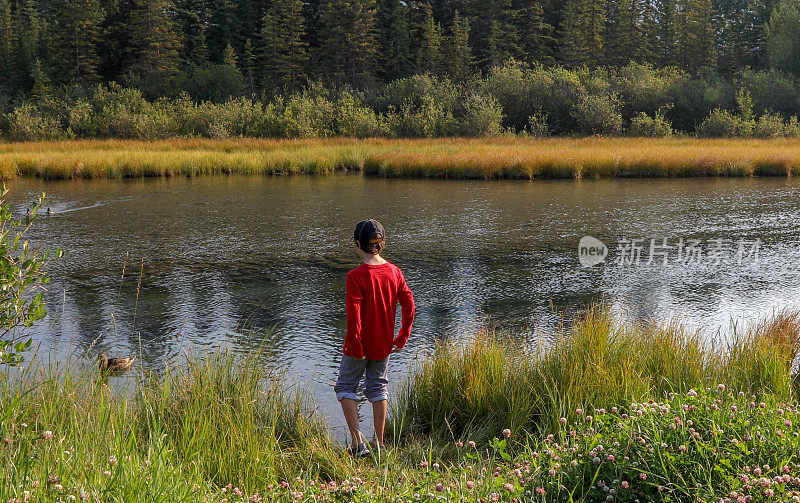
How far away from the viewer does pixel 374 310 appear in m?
4.52

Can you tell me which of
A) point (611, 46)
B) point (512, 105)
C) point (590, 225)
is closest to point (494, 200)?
point (590, 225)

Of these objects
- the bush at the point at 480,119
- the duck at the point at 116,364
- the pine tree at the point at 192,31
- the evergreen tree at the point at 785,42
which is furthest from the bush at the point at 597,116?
the duck at the point at 116,364

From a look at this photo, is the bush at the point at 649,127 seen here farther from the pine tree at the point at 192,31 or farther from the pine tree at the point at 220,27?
the pine tree at the point at 220,27

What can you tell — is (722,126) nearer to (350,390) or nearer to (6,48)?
(350,390)

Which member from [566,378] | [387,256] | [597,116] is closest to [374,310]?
[566,378]

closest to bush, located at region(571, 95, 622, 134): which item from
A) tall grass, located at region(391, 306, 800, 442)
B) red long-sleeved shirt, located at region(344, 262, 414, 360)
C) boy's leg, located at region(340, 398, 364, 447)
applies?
tall grass, located at region(391, 306, 800, 442)

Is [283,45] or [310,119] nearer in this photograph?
[310,119]

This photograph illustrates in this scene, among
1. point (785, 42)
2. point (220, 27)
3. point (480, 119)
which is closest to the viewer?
point (480, 119)

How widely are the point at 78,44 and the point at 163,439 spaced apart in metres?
65.3

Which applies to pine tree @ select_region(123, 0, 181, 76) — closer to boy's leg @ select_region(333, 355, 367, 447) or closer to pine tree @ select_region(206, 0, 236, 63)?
pine tree @ select_region(206, 0, 236, 63)

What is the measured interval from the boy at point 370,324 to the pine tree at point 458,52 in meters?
60.1

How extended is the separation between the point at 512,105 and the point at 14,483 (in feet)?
154

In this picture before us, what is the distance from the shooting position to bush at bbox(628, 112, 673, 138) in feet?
137

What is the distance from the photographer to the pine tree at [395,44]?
6675cm
